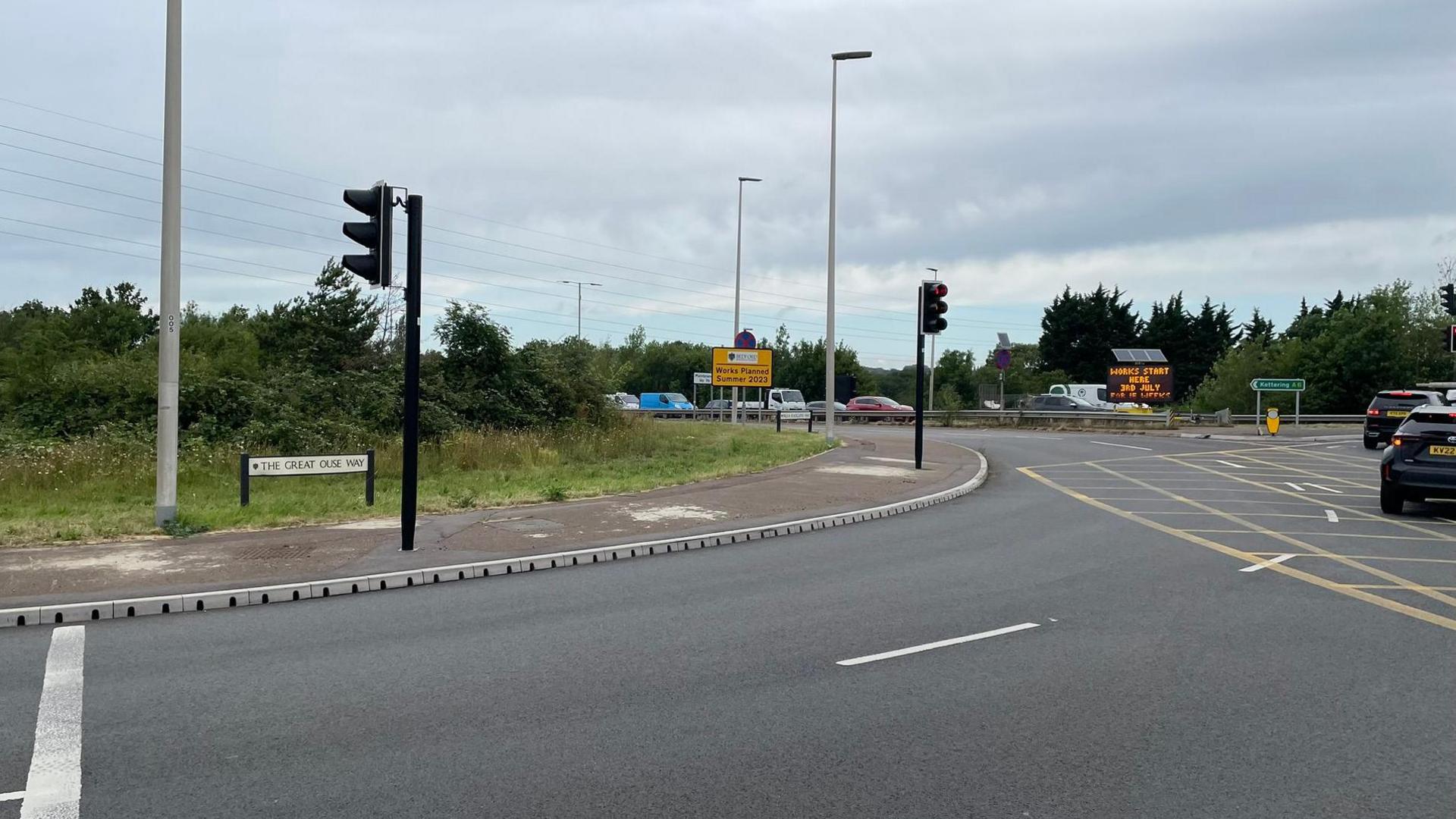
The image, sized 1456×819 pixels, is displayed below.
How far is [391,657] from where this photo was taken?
7250mm

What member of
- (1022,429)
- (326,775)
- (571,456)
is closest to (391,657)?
(326,775)

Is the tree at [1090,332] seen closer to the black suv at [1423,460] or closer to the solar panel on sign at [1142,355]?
the solar panel on sign at [1142,355]

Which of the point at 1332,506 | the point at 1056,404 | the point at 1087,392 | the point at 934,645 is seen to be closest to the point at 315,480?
the point at 934,645

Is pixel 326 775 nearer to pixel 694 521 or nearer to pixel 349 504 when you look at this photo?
pixel 694 521

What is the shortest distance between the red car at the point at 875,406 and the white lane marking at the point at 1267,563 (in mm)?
42231

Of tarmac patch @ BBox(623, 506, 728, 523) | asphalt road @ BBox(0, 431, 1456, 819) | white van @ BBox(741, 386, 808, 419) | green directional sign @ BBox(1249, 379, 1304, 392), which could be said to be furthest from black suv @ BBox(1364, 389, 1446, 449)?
white van @ BBox(741, 386, 808, 419)

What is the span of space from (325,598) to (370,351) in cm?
2563

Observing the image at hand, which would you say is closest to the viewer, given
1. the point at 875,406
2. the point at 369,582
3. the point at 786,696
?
the point at 786,696

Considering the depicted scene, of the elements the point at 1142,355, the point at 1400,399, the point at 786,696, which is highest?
the point at 1142,355

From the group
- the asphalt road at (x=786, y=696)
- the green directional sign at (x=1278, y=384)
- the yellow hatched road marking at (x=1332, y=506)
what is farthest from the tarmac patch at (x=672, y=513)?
the green directional sign at (x=1278, y=384)

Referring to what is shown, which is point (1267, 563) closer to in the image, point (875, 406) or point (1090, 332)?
point (875, 406)

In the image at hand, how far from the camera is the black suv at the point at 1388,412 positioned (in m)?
29.1

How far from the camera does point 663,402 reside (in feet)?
219

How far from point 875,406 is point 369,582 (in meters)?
50.9
